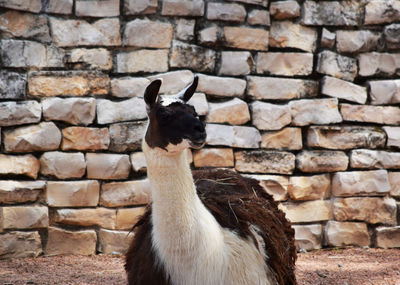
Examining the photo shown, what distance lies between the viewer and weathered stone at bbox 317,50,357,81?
4.99m

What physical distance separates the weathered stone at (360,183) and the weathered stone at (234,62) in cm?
132

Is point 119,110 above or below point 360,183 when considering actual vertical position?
above

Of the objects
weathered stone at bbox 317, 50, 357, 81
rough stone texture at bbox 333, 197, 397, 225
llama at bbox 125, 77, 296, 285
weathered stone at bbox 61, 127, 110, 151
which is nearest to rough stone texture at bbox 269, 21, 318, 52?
weathered stone at bbox 317, 50, 357, 81

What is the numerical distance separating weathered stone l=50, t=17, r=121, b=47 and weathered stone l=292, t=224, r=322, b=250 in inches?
92.1

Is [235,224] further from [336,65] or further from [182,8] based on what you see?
[336,65]

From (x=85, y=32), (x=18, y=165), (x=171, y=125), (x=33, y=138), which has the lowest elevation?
(x=18, y=165)

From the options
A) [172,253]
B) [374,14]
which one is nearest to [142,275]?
[172,253]

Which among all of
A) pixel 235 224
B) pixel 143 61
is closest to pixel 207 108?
Answer: pixel 143 61

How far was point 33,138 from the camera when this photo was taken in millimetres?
4383

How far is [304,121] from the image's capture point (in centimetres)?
495

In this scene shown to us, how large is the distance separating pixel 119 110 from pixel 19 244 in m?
1.36

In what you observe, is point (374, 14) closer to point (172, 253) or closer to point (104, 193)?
point (104, 193)

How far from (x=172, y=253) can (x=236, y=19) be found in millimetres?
2719

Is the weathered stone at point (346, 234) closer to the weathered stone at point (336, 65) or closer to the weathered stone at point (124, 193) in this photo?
the weathered stone at point (336, 65)
